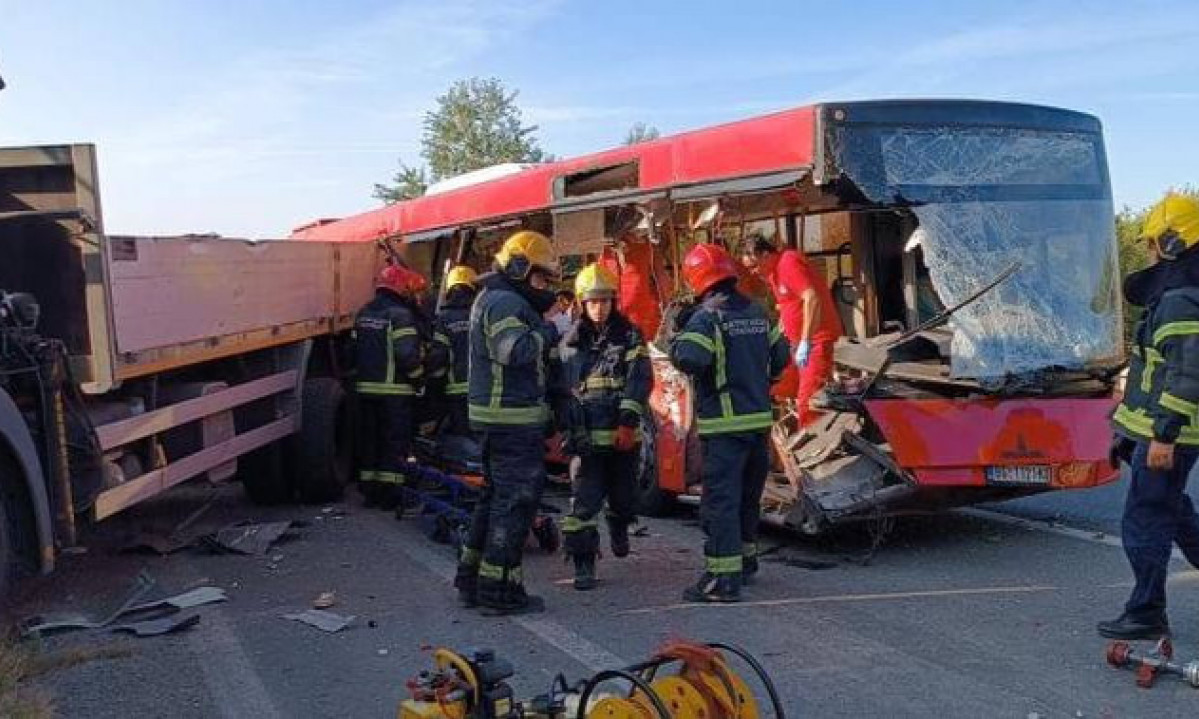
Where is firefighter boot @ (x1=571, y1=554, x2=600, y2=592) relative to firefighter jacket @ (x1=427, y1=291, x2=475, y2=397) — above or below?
below

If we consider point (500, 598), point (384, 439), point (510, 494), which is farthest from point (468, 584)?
point (384, 439)

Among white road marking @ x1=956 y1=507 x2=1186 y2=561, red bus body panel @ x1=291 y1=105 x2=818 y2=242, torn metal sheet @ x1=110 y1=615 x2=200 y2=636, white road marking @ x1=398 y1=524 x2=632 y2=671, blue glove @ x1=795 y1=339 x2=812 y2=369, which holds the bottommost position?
white road marking @ x1=956 y1=507 x2=1186 y2=561

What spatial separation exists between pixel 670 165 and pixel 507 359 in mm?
2849

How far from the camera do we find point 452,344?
9289mm

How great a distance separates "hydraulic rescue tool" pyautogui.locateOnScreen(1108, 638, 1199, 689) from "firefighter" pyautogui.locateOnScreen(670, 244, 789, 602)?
1891mm

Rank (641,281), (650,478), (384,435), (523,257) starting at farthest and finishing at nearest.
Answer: (641,281) → (384,435) → (650,478) → (523,257)

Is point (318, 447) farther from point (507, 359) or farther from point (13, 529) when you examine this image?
point (507, 359)

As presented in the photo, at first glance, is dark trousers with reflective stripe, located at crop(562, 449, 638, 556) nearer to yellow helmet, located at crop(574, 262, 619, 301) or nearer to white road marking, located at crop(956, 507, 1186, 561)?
yellow helmet, located at crop(574, 262, 619, 301)

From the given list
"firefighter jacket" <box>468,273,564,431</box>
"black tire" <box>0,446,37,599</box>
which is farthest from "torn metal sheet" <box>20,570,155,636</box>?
"firefighter jacket" <box>468,273,564,431</box>

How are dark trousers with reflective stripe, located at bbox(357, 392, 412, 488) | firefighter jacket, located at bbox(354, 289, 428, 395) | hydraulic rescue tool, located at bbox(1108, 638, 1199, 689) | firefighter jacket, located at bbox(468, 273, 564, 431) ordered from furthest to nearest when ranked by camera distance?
1. firefighter jacket, located at bbox(354, 289, 428, 395)
2. dark trousers with reflective stripe, located at bbox(357, 392, 412, 488)
3. firefighter jacket, located at bbox(468, 273, 564, 431)
4. hydraulic rescue tool, located at bbox(1108, 638, 1199, 689)

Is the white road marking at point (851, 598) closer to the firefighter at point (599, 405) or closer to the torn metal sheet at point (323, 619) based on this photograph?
the firefighter at point (599, 405)

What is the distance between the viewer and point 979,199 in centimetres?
709

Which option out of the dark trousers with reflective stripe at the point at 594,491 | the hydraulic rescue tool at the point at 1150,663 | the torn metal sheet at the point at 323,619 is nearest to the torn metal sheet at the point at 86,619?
the torn metal sheet at the point at 323,619

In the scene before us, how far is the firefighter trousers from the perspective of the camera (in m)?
8.87
